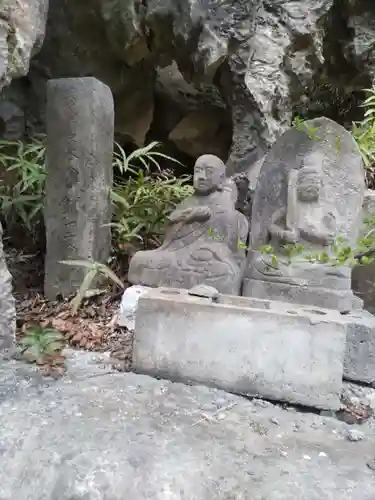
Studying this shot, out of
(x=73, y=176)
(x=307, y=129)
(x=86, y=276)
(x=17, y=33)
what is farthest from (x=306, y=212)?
(x=17, y=33)

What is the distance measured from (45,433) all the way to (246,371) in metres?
0.82

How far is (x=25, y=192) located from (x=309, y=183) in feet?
7.27

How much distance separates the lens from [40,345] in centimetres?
236

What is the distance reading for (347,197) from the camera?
2.93 meters

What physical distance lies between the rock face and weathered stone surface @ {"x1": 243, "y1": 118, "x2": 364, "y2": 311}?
1.85m

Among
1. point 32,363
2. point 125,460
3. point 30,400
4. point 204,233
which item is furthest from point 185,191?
Result: point 125,460

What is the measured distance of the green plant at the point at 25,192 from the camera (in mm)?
3723

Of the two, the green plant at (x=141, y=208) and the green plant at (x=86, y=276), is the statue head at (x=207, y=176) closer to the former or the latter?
the green plant at (x=141, y=208)

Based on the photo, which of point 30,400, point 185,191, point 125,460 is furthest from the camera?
point 185,191

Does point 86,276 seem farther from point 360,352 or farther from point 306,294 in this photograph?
point 360,352

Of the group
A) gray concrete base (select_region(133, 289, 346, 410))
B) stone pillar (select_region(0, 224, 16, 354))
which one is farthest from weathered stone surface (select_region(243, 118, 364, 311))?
stone pillar (select_region(0, 224, 16, 354))

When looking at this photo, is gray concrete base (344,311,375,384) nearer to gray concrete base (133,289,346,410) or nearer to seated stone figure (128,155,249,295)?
gray concrete base (133,289,346,410)

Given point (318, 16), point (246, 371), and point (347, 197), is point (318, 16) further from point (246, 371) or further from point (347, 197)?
point (246, 371)

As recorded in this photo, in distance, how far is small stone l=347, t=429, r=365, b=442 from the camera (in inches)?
72.3
